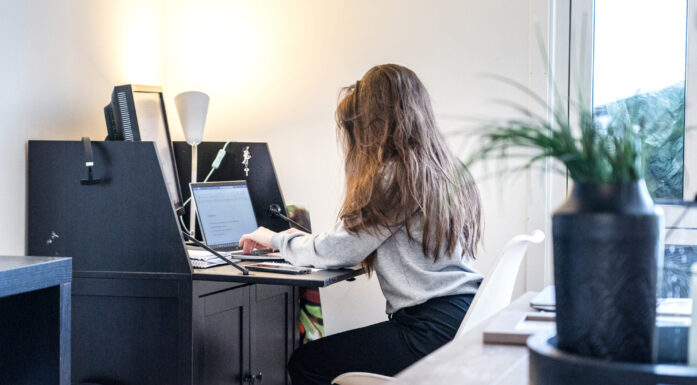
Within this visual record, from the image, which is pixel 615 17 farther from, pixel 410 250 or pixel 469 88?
pixel 410 250

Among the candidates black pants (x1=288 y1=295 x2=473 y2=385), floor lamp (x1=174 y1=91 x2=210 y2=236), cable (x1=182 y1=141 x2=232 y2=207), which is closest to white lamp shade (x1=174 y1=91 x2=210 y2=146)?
→ floor lamp (x1=174 y1=91 x2=210 y2=236)

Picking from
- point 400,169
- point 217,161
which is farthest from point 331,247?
point 217,161

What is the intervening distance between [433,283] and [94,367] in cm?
99

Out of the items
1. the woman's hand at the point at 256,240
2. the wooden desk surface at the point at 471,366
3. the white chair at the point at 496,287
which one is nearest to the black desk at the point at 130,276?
the woman's hand at the point at 256,240

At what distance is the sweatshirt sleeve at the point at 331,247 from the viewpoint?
82.0 inches

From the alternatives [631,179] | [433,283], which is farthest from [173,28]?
[631,179]

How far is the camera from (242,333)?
2.45 metres

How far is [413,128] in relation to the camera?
214 centimetres

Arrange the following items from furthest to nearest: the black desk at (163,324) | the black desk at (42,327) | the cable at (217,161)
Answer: the cable at (217,161), the black desk at (163,324), the black desk at (42,327)

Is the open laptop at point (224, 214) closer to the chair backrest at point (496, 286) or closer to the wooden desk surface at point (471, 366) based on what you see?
the chair backrest at point (496, 286)

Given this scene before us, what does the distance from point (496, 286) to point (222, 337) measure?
89 centimetres

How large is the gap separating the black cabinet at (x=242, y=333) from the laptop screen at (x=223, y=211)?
0.21 metres

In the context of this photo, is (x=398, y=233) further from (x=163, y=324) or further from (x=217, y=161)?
(x=217, y=161)

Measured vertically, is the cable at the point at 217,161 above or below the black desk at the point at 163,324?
above
